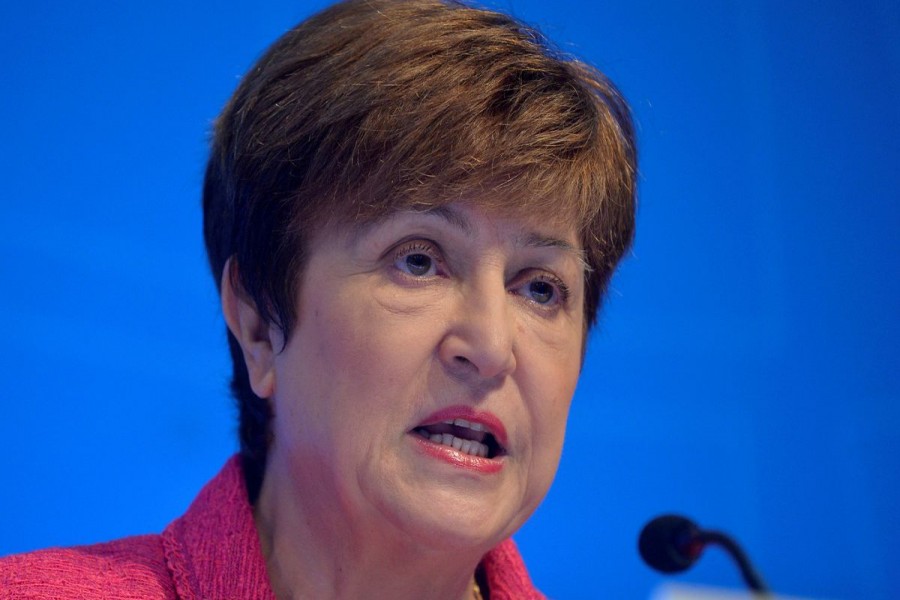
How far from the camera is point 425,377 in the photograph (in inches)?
44.0

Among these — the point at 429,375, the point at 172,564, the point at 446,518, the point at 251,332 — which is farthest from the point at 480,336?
the point at 172,564

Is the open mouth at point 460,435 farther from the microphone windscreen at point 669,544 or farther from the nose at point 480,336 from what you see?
the microphone windscreen at point 669,544

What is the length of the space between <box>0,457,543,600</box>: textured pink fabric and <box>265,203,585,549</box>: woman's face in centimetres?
10

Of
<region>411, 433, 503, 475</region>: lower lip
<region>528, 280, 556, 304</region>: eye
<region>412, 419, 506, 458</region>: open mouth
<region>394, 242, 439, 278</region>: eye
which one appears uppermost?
<region>528, 280, 556, 304</region>: eye

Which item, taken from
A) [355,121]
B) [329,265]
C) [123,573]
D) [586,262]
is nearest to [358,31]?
[355,121]

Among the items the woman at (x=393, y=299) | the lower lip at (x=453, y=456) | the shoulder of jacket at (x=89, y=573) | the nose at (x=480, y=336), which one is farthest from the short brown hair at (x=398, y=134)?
the shoulder of jacket at (x=89, y=573)

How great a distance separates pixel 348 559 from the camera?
1.21 m

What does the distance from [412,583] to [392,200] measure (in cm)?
43

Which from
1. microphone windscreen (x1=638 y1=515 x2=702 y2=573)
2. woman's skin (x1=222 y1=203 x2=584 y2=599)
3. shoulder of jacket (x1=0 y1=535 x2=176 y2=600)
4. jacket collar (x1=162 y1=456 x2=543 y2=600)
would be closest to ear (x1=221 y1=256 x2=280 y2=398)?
woman's skin (x1=222 y1=203 x2=584 y2=599)

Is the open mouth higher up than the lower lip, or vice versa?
the open mouth

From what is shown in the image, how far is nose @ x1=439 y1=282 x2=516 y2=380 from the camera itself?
1.11m

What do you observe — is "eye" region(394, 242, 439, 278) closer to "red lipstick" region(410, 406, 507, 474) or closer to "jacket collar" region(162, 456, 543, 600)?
"red lipstick" region(410, 406, 507, 474)

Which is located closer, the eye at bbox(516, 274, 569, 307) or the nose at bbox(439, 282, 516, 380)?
the nose at bbox(439, 282, 516, 380)

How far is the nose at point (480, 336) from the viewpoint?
1.11m
